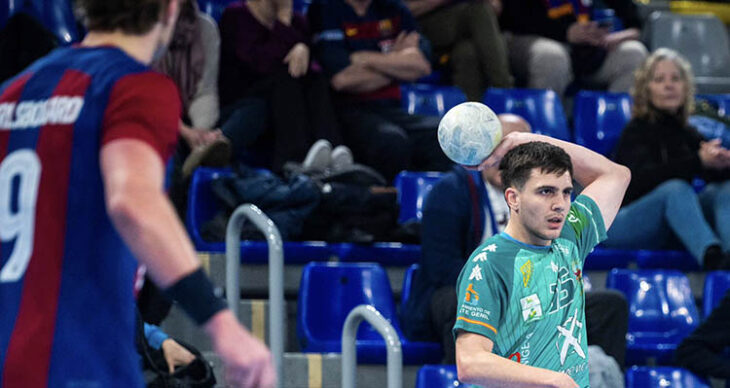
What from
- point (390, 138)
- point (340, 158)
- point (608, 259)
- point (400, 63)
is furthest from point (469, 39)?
point (608, 259)

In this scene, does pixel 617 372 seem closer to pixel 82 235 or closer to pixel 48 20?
pixel 82 235

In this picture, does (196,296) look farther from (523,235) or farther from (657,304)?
(657,304)

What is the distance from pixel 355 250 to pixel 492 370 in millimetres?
2887

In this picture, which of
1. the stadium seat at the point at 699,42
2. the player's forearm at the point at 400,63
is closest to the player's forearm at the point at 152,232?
the player's forearm at the point at 400,63

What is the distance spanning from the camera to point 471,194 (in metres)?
5.38

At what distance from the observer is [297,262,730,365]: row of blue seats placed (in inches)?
223

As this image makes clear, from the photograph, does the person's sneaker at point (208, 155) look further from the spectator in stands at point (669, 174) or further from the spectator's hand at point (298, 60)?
the spectator in stands at point (669, 174)

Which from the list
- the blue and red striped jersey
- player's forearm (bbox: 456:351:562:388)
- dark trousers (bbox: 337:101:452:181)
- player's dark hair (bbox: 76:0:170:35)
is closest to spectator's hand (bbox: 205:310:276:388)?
the blue and red striped jersey

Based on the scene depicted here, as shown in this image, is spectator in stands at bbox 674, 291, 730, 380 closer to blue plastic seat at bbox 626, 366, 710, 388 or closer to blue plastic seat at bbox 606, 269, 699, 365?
blue plastic seat at bbox 626, 366, 710, 388

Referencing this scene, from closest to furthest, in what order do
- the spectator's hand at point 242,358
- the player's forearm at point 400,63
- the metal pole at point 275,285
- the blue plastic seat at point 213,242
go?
1. the spectator's hand at point 242,358
2. the metal pole at point 275,285
3. the blue plastic seat at point 213,242
4. the player's forearm at point 400,63

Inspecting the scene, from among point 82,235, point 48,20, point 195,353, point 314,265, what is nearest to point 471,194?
point 314,265

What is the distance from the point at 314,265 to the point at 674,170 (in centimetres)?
213

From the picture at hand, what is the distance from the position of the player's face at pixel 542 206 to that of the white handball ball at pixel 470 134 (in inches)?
6.9

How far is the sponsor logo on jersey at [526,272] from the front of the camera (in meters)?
3.49
